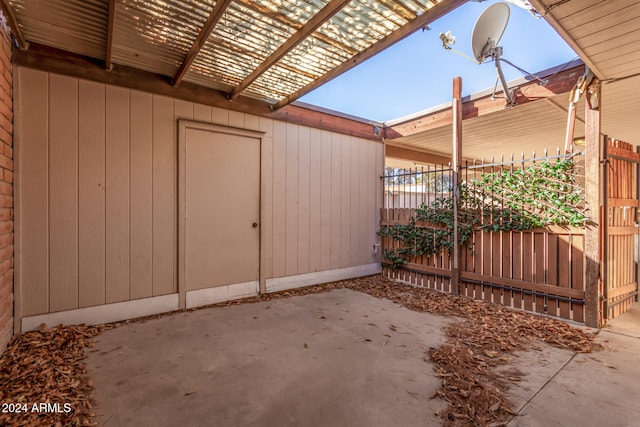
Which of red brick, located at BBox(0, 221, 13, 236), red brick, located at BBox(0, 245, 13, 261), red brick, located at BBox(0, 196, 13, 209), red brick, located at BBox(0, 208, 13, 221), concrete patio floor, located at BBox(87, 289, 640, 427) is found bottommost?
concrete patio floor, located at BBox(87, 289, 640, 427)

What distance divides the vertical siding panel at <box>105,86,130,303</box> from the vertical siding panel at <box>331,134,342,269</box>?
2.91 m

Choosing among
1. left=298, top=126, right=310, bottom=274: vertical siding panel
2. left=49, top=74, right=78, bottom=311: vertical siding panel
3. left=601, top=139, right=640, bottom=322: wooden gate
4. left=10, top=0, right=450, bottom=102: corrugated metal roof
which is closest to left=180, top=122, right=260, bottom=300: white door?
left=298, top=126, right=310, bottom=274: vertical siding panel

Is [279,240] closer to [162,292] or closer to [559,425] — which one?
[162,292]

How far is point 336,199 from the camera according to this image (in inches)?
194

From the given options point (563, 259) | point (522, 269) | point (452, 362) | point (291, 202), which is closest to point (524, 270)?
point (522, 269)

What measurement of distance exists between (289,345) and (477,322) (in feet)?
6.67

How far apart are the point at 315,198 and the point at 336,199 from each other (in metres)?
0.43

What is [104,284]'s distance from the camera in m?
3.00

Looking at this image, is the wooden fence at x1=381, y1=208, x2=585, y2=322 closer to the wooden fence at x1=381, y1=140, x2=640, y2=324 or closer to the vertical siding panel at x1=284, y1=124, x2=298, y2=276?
the wooden fence at x1=381, y1=140, x2=640, y2=324

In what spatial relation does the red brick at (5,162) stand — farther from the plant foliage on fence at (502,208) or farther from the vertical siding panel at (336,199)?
the plant foliage on fence at (502,208)

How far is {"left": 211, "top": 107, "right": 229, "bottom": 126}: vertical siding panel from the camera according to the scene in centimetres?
371

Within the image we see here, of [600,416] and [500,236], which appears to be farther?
[500,236]

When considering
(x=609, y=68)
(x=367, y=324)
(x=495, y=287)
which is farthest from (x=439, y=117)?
(x=367, y=324)

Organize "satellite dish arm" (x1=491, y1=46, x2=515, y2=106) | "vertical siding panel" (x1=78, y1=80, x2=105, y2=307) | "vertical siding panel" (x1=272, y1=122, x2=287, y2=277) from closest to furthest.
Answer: "vertical siding panel" (x1=78, y1=80, x2=105, y2=307) → "satellite dish arm" (x1=491, y1=46, x2=515, y2=106) → "vertical siding panel" (x1=272, y1=122, x2=287, y2=277)
